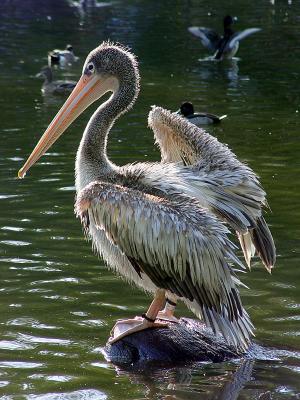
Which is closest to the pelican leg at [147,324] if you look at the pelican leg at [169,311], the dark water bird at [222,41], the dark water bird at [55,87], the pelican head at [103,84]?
the pelican leg at [169,311]

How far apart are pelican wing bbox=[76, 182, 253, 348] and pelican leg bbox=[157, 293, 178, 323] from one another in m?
0.43

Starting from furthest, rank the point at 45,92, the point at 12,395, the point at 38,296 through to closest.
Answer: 1. the point at 45,92
2. the point at 38,296
3. the point at 12,395

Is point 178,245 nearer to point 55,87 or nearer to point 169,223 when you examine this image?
point 169,223

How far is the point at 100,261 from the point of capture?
7.43 meters

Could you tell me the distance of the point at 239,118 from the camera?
13344 millimetres

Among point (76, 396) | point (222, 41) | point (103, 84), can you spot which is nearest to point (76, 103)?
point (103, 84)

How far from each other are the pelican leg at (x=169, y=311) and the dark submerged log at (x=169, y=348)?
18 centimetres

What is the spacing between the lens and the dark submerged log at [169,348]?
5.59m

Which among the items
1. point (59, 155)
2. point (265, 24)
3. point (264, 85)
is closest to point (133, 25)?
point (265, 24)

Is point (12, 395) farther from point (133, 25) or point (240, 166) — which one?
point (133, 25)

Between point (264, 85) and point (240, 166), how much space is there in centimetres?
1026

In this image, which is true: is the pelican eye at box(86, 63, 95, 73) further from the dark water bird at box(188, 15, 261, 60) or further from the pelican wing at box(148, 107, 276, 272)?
the dark water bird at box(188, 15, 261, 60)

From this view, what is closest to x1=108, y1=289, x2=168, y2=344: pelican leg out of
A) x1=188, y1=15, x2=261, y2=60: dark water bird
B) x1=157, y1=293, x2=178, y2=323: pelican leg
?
x1=157, y1=293, x2=178, y2=323: pelican leg

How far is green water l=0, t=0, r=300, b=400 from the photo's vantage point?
211 inches
